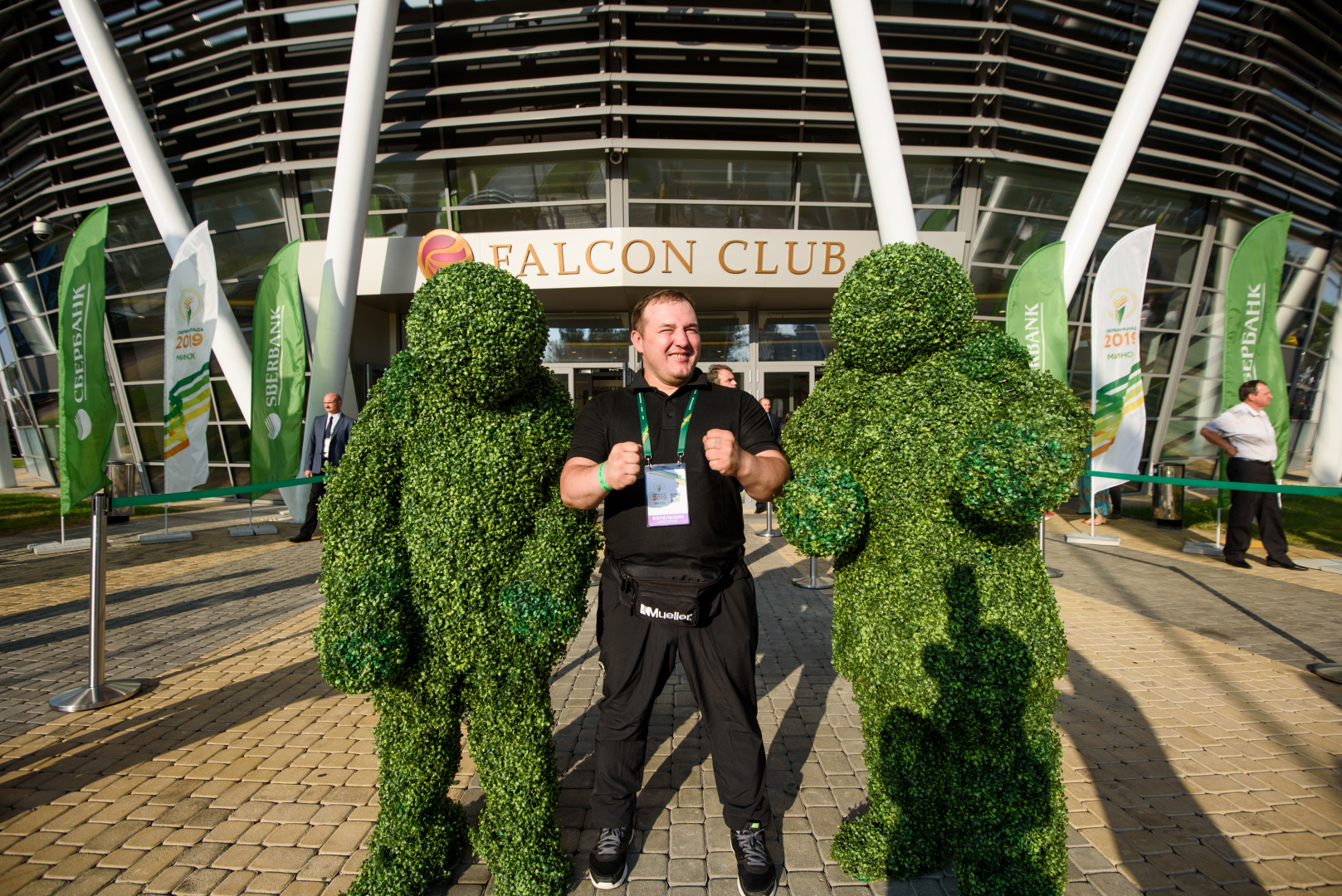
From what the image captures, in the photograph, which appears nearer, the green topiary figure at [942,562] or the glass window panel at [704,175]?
the green topiary figure at [942,562]

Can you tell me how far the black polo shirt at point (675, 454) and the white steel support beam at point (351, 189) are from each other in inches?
320

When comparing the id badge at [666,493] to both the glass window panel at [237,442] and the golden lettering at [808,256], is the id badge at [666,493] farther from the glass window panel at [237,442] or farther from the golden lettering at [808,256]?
the glass window panel at [237,442]

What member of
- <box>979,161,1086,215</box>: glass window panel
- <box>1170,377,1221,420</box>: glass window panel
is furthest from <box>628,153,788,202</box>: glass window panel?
<box>1170,377,1221,420</box>: glass window panel

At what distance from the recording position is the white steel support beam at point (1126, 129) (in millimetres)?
7977

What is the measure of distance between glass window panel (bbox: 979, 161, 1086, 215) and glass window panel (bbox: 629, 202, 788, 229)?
11.0ft

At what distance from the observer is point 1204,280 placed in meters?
11.2

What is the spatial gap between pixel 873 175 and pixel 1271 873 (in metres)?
7.86

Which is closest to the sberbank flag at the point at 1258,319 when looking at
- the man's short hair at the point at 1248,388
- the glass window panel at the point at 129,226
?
the man's short hair at the point at 1248,388

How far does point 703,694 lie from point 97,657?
3.89 metres

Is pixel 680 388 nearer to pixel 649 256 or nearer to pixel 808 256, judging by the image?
pixel 649 256

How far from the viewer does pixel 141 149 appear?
874 centimetres

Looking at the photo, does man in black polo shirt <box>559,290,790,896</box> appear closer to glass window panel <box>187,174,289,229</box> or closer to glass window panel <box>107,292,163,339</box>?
glass window panel <box>187,174,289,229</box>

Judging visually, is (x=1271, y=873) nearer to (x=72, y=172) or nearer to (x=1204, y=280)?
(x=1204, y=280)

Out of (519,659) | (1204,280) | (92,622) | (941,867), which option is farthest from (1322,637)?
(1204,280)
